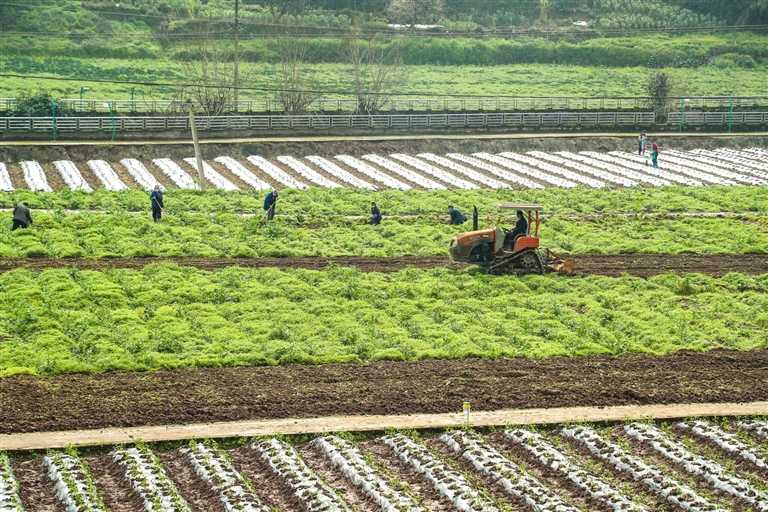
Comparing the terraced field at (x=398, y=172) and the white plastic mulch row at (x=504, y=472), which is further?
the terraced field at (x=398, y=172)

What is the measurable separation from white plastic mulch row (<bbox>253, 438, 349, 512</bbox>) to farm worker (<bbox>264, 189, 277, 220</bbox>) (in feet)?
85.1

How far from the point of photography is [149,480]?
24.5 meters

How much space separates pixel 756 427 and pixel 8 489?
15529mm

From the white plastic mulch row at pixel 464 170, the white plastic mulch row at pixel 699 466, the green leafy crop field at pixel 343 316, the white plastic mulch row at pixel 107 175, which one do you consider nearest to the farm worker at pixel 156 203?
→ the white plastic mulch row at pixel 107 175

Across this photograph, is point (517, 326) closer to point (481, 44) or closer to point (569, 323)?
point (569, 323)

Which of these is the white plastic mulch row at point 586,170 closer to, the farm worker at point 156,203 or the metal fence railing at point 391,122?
the metal fence railing at point 391,122

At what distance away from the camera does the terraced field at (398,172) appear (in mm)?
65438

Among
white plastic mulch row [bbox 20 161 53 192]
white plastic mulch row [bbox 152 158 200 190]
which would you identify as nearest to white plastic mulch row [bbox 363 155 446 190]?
white plastic mulch row [bbox 152 158 200 190]

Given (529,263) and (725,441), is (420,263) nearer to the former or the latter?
(529,263)

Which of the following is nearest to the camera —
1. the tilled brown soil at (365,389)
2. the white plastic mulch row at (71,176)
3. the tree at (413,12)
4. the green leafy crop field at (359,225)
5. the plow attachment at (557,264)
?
the tilled brown soil at (365,389)

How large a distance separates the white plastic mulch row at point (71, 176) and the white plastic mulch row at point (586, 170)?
26.5m

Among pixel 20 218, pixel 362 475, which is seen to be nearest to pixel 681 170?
pixel 20 218

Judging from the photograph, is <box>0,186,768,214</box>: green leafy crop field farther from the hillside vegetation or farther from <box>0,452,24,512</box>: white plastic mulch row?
the hillside vegetation

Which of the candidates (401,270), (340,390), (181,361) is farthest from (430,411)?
(401,270)
